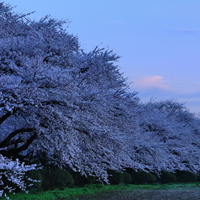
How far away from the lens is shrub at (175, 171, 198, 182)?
29.6 m

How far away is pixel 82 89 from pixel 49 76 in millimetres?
2679

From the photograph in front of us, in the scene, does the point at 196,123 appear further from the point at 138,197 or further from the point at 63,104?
the point at 63,104

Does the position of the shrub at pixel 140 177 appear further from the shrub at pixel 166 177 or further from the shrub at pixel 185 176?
the shrub at pixel 185 176

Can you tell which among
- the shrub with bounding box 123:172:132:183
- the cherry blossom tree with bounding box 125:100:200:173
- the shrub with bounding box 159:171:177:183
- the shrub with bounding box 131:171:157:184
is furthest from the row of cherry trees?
the shrub with bounding box 159:171:177:183

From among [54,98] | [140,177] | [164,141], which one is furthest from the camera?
[164,141]

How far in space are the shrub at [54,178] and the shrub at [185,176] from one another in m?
15.3

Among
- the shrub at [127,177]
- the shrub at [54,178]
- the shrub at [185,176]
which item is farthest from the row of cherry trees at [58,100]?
the shrub at [185,176]

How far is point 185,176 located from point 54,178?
16979 millimetres

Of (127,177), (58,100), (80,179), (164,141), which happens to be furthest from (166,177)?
(58,100)

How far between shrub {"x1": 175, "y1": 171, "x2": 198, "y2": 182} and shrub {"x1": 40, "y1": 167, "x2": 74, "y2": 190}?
1535 cm

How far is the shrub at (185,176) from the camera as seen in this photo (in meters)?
29.6

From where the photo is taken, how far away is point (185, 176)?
29859mm

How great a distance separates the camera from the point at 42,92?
9.05 m

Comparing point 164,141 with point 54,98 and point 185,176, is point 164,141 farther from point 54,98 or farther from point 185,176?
point 54,98
